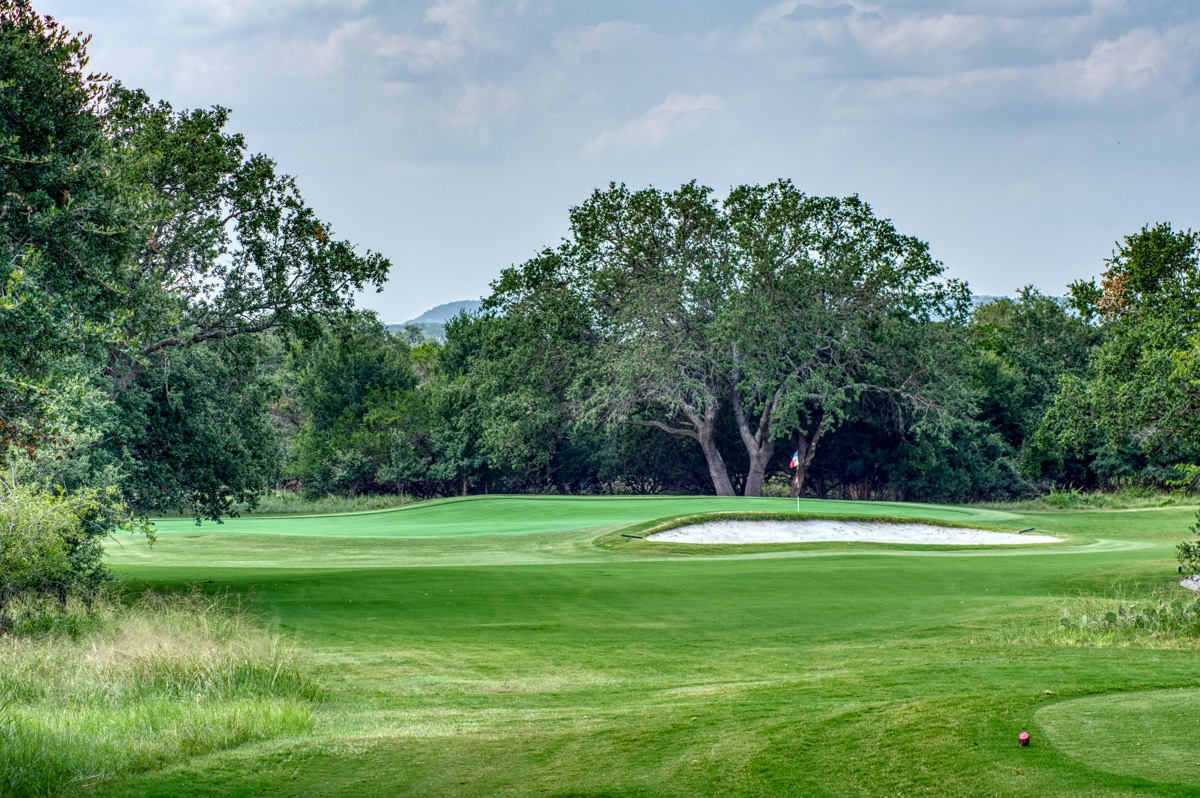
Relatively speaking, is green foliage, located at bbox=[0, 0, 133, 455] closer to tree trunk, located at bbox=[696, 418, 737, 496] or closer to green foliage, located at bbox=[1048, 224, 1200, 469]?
green foliage, located at bbox=[1048, 224, 1200, 469]

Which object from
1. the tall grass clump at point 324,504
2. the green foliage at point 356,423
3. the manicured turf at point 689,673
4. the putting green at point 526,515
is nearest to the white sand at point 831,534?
the putting green at point 526,515

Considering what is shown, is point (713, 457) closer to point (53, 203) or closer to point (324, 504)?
point (324, 504)

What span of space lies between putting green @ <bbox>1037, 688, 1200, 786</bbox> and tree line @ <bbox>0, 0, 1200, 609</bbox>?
839 cm

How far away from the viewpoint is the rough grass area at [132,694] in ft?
25.2

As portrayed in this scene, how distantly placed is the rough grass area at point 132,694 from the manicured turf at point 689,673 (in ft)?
1.49

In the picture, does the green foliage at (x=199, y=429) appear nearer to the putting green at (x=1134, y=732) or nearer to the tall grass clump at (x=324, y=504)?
the putting green at (x=1134, y=732)

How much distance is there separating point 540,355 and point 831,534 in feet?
75.9

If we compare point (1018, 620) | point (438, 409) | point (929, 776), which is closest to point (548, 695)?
point (929, 776)

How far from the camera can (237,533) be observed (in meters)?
37.3

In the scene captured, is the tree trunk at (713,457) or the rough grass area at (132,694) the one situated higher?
the tree trunk at (713,457)

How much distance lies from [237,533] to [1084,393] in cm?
2583

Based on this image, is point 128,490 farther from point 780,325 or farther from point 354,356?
point 354,356

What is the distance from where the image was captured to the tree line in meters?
12.6

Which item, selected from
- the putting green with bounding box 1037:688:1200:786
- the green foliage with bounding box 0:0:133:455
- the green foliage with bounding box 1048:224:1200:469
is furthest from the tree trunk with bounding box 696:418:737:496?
the putting green with bounding box 1037:688:1200:786
